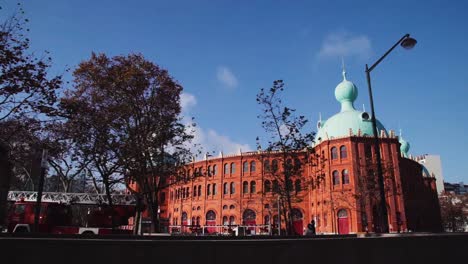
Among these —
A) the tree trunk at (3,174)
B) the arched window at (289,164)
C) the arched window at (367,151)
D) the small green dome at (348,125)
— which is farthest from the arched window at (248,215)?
the tree trunk at (3,174)

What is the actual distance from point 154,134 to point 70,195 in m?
10.4

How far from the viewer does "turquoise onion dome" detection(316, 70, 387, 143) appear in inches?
2007

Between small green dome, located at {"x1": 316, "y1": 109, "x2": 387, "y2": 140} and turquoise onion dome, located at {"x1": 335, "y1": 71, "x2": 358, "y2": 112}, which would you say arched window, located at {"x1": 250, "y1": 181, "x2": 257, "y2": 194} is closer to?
small green dome, located at {"x1": 316, "y1": 109, "x2": 387, "y2": 140}

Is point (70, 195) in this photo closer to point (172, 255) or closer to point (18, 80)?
point (18, 80)

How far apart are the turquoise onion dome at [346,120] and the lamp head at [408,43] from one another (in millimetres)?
36433

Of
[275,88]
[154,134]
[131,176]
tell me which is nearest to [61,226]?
[131,176]

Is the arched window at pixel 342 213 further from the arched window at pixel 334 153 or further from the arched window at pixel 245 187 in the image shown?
the arched window at pixel 245 187

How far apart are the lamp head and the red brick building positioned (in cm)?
2671

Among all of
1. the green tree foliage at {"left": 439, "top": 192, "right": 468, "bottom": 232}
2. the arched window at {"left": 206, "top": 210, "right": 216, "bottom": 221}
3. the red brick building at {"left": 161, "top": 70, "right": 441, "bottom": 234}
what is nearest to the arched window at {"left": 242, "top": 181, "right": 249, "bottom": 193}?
the red brick building at {"left": 161, "top": 70, "right": 441, "bottom": 234}

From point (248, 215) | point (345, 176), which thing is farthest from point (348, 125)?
point (248, 215)

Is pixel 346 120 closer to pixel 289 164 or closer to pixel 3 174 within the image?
pixel 289 164

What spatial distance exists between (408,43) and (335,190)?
38.1 m

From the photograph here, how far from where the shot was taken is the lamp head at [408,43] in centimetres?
1288

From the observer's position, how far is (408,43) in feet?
42.4
